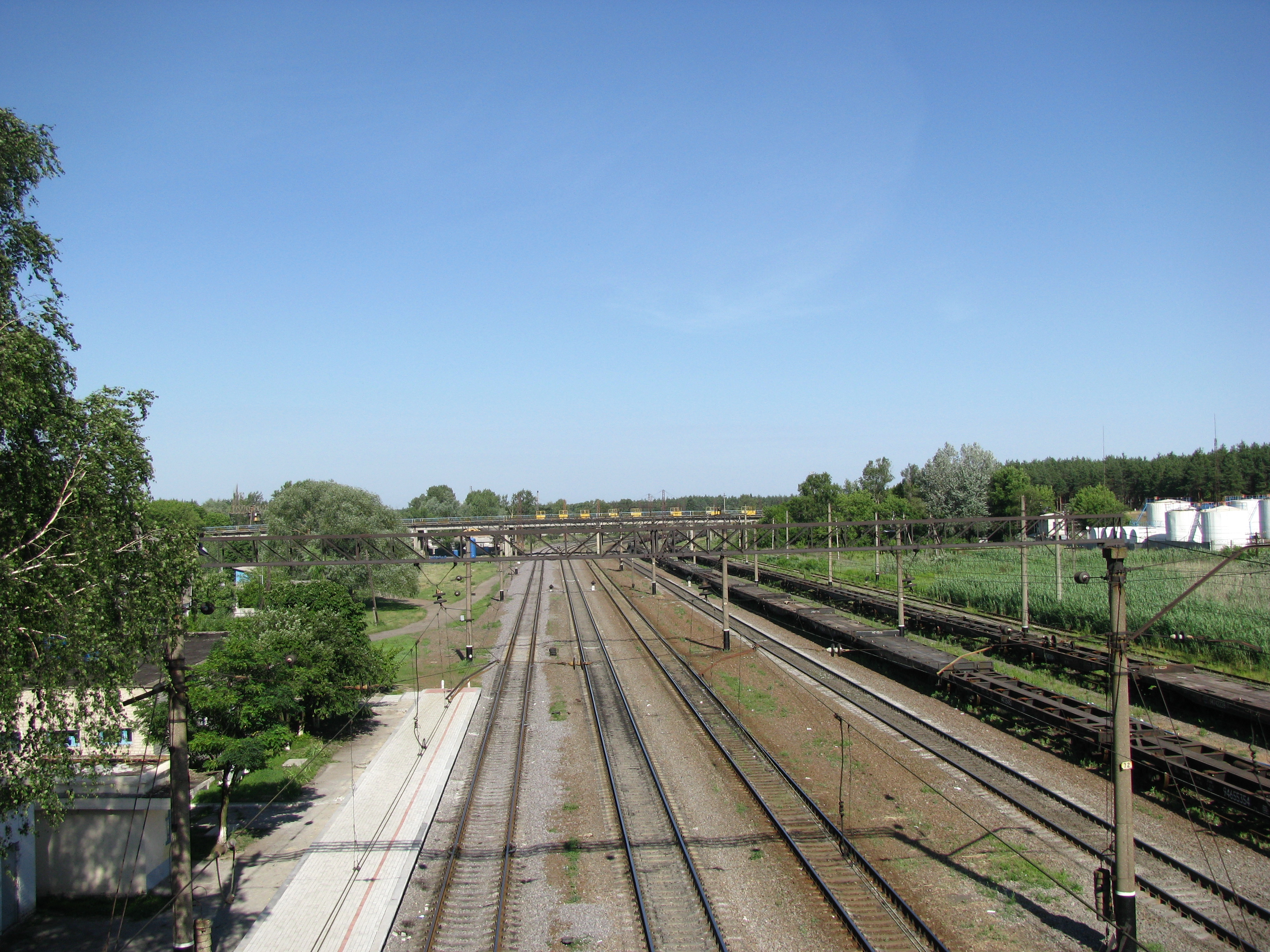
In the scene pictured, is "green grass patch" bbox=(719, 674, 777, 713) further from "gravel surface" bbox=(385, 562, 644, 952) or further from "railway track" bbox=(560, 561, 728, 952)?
"gravel surface" bbox=(385, 562, 644, 952)

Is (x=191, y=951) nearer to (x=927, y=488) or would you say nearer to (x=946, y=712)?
(x=946, y=712)

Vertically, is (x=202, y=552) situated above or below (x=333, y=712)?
above

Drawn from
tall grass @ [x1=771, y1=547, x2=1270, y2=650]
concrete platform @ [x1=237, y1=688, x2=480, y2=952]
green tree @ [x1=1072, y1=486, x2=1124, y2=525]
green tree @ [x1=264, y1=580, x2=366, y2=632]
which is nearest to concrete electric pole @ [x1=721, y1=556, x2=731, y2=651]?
tall grass @ [x1=771, y1=547, x2=1270, y2=650]

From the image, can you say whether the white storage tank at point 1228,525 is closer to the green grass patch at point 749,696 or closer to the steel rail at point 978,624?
the steel rail at point 978,624

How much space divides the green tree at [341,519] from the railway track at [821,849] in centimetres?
3063

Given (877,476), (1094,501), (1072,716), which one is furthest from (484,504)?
(1072,716)

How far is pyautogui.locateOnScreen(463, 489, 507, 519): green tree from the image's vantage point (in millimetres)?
A: 167500

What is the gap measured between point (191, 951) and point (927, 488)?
298 ft

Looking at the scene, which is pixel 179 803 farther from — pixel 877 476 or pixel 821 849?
pixel 877 476

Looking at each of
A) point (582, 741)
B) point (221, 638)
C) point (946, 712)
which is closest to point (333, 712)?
point (582, 741)

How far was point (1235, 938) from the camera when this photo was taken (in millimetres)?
10961

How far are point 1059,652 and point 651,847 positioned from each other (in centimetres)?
1935

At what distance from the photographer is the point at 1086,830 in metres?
14.8

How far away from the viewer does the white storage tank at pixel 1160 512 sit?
6906cm
